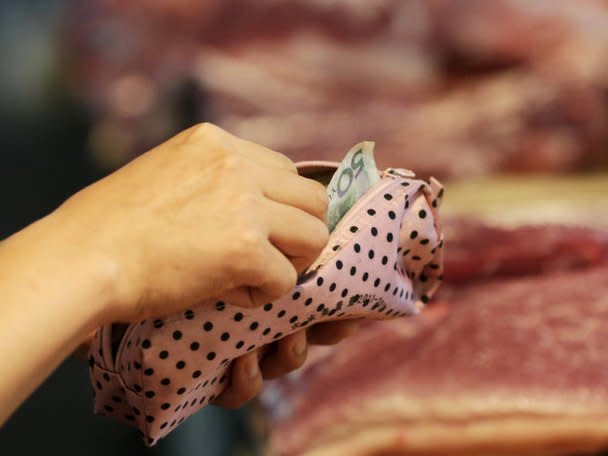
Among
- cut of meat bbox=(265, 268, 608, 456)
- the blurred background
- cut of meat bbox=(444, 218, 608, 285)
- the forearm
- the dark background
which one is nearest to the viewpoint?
the forearm

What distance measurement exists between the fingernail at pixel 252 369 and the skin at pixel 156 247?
96mm

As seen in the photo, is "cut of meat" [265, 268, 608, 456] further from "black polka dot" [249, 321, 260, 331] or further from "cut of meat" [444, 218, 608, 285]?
"black polka dot" [249, 321, 260, 331]

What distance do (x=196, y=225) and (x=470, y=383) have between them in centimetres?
51

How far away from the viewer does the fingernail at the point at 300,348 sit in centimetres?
66

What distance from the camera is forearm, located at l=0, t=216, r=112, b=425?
1.56 feet

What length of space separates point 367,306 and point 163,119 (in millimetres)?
1370

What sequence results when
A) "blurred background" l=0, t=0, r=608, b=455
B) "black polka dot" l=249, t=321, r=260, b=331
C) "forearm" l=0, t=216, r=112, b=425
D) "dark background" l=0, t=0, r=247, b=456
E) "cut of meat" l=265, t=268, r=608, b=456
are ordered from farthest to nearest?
"dark background" l=0, t=0, r=247, b=456
"blurred background" l=0, t=0, r=608, b=455
"cut of meat" l=265, t=268, r=608, b=456
"black polka dot" l=249, t=321, r=260, b=331
"forearm" l=0, t=216, r=112, b=425

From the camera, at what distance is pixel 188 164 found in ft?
1.79

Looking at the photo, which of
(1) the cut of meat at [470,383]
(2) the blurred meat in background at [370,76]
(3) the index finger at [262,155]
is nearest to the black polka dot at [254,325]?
(3) the index finger at [262,155]

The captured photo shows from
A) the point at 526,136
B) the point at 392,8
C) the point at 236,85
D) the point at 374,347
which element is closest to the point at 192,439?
the point at 374,347

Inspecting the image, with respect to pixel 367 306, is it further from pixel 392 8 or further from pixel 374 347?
pixel 392 8

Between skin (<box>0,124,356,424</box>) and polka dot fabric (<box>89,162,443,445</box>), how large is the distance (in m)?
0.03

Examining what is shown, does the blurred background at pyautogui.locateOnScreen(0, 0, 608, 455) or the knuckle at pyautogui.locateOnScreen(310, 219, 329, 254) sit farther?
the blurred background at pyautogui.locateOnScreen(0, 0, 608, 455)

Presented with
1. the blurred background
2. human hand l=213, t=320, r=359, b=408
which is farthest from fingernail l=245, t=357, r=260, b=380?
the blurred background
